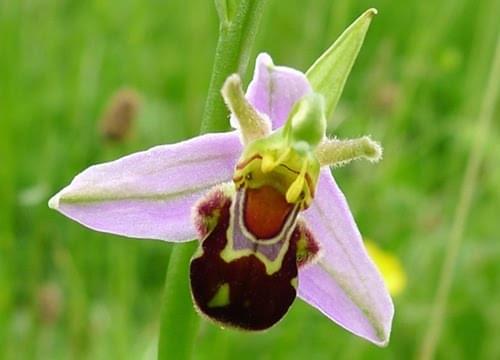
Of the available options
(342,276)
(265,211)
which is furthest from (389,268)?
(265,211)

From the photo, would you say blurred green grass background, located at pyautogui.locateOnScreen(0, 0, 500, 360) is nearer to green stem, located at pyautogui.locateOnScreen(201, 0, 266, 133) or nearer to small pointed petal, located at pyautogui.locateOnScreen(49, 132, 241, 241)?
small pointed petal, located at pyautogui.locateOnScreen(49, 132, 241, 241)

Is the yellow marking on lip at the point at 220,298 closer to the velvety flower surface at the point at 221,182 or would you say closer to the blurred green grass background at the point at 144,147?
the velvety flower surface at the point at 221,182

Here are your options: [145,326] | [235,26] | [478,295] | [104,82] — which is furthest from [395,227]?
[235,26]

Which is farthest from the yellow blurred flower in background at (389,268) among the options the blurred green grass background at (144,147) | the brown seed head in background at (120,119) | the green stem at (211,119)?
the green stem at (211,119)

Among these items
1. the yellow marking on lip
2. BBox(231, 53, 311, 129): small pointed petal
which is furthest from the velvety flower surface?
the yellow marking on lip

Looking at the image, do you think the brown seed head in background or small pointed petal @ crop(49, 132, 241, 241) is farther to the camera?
the brown seed head in background

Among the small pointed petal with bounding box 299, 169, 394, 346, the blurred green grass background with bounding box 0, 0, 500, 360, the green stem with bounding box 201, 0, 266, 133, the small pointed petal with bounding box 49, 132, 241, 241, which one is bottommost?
the blurred green grass background with bounding box 0, 0, 500, 360

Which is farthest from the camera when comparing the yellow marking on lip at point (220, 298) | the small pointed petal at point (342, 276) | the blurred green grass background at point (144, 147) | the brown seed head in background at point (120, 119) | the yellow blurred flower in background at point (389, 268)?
the yellow blurred flower in background at point (389, 268)
